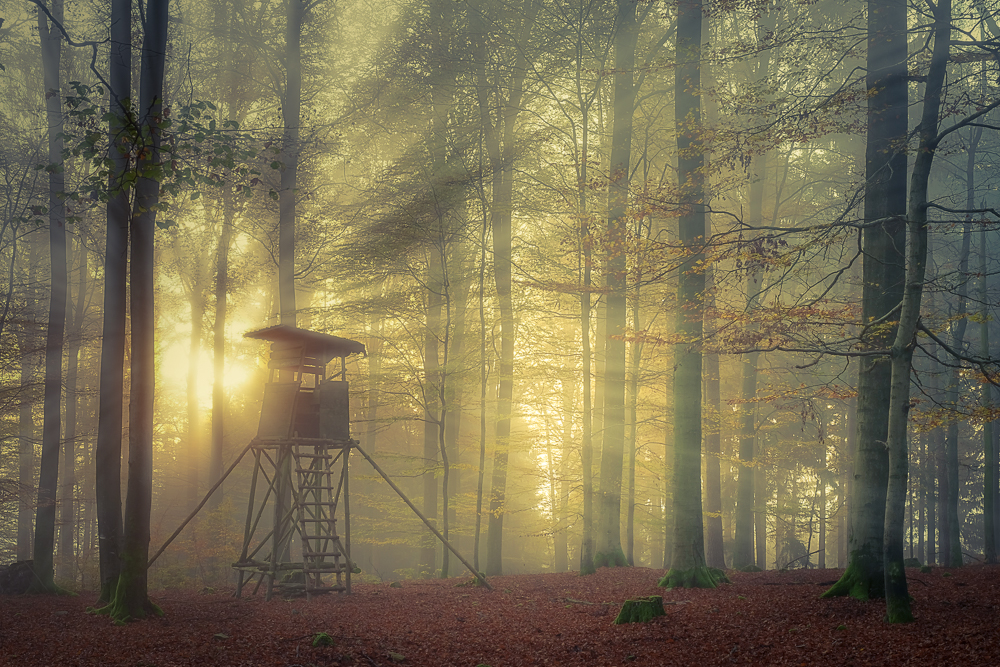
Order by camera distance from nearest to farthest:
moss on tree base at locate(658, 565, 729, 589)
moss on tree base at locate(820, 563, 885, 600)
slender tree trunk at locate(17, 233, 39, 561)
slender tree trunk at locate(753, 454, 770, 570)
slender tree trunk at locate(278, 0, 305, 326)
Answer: moss on tree base at locate(820, 563, 885, 600) → moss on tree base at locate(658, 565, 729, 589) → slender tree trunk at locate(278, 0, 305, 326) → slender tree trunk at locate(17, 233, 39, 561) → slender tree trunk at locate(753, 454, 770, 570)

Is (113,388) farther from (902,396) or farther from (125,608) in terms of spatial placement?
(902,396)

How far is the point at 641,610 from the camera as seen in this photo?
28.7 feet

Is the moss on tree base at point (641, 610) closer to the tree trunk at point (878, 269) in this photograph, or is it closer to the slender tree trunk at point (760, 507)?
the tree trunk at point (878, 269)

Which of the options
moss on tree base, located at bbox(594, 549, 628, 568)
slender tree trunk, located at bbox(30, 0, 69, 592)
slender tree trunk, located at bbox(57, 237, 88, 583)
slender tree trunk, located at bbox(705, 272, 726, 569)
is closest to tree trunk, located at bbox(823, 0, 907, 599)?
moss on tree base, located at bbox(594, 549, 628, 568)

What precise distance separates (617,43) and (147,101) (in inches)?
407

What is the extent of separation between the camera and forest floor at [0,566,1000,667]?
675 centimetres

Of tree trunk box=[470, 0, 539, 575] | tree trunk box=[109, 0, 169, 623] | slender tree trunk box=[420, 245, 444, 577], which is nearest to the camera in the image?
tree trunk box=[109, 0, 169, 623]

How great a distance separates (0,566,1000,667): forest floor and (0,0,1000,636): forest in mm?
704

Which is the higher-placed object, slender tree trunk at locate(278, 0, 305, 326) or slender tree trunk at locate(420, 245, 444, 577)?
slender tree trunk at locate(278, 0, 305, 326)

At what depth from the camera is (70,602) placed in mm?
11305

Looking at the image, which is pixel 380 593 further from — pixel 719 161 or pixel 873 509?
pixel 719 161

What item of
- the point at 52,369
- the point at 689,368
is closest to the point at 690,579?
the point at 689,368

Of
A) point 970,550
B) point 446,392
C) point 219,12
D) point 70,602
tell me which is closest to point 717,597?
point 446,392

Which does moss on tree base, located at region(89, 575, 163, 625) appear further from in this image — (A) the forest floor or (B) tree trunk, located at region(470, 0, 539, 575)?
(B) tree trunk, located at region(470, 0, 539, 575)
